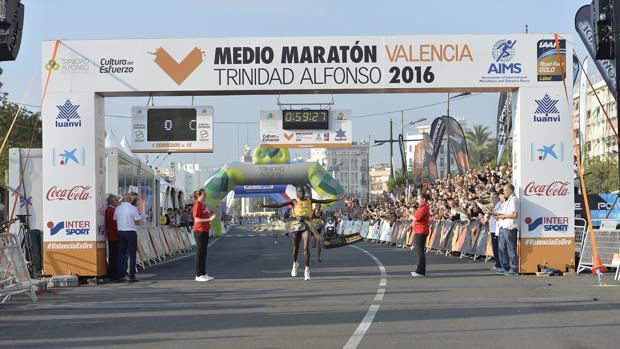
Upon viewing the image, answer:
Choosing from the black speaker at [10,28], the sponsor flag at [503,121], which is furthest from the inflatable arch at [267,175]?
the black speaker at [10,28]

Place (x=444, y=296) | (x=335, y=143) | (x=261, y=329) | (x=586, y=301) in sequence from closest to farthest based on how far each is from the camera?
(x=261, y=329) < (x=586, y=301) < (x=444, y=296) < (x=335, y=143)

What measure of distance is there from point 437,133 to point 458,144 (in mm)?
4123

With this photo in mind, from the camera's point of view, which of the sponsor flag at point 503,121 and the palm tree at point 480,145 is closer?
the sponsor flag at point 503,121

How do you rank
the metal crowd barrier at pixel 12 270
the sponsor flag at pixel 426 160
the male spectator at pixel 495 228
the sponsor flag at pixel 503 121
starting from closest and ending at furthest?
the metal crowd barrier at pixel 12 270 → the male spectator at pixel 495 228 → the sponsor flag at pixel 503 121 → the sponsor flag at pixel 426 160

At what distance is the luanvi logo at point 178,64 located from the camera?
62.5ft

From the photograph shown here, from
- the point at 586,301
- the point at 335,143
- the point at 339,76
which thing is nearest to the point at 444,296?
the point at 586,301

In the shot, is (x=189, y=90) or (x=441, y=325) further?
(x=189, y=90)

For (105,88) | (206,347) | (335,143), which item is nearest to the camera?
(206,347)

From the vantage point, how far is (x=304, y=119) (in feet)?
79.4

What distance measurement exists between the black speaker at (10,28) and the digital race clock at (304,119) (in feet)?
30.3

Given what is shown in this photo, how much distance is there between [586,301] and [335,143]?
12.3 metres

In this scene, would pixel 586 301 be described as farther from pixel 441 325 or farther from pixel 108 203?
pixel 108 203

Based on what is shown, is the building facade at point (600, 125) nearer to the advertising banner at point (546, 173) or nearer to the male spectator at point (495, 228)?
the male spectator at point (495, 228)

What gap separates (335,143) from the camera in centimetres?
2444
